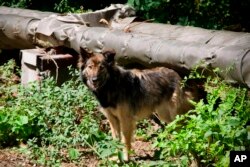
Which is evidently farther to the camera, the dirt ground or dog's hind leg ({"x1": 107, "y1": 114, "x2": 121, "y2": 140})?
dog's hind leg ({"x1": 107, "y1": 114, "x2": 121, "y2": 140})

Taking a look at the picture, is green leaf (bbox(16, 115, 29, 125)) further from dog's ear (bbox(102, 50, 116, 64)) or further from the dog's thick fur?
dog's ear (bbox(102, 50, 116, 64))

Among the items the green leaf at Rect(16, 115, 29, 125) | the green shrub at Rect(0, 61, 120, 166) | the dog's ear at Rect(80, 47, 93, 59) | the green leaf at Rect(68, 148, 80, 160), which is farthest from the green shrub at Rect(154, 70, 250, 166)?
the green leaf at Rect(16, 115, 29, 125)

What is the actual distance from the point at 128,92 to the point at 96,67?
2.30 ft

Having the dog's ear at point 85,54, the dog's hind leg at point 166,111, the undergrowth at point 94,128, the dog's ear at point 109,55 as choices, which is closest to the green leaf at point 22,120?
the undergrowth at point 94,128

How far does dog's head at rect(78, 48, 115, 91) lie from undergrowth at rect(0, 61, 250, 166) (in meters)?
0.65

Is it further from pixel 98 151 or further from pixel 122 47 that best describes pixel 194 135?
pixel 122 47

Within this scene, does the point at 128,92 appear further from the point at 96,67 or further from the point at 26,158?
the point at 26,158

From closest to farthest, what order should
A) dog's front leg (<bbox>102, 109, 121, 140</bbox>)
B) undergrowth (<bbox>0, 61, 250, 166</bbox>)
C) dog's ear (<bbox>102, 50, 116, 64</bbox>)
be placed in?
undergrowth (<bbox>0, 61, 250, 166</bbox>), dog's ear (<bbox>102, 50, 116, 64</bbox>), dog's front leg (<bbox>102, 109, 121, 140</bbox>)

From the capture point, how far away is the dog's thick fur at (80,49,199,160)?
6.23 metres

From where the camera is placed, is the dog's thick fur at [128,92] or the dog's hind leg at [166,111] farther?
the dog's hind leg at [166,111]

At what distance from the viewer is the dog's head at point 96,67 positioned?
614 cm

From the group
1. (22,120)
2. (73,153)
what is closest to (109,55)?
(73,153)

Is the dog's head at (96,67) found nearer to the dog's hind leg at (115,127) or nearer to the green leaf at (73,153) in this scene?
the dog's hind leg at (115,127)

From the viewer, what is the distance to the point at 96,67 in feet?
20.1
